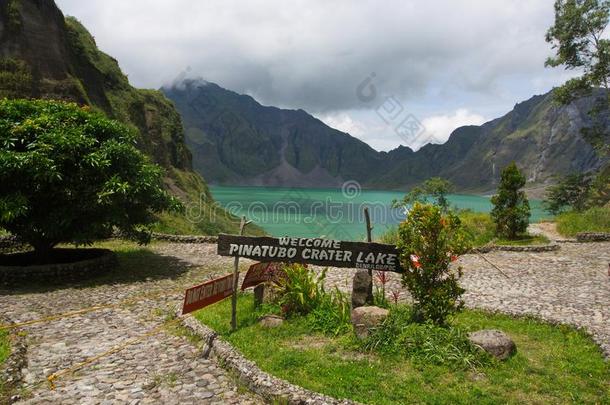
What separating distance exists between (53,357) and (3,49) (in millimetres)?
52150

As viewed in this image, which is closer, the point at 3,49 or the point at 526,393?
the point at 526,393

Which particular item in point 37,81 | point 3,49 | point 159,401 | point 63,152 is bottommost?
point 159,401

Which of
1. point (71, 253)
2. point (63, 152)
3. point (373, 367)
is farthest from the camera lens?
point (71, 253)

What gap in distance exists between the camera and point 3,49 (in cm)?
4784

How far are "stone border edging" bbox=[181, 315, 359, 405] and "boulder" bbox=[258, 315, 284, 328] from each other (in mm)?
1193

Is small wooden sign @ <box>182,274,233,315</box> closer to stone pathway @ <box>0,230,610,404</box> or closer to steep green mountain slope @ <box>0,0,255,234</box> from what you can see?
stone pathway @ <box>0,230,610,404</box>

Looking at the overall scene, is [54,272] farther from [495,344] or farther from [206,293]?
[495,344]

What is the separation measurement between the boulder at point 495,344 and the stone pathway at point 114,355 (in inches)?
169

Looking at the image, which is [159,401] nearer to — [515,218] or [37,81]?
[515,218]

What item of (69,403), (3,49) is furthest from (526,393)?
(3,49)

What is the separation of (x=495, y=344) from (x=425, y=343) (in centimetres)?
127

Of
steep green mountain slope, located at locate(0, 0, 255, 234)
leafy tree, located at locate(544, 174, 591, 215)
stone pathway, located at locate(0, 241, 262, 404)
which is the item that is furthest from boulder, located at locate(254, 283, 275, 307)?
leafy tree, located at locate(544, 174, 591, 215)

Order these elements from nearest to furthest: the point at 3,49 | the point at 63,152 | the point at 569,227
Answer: the point at 63,152
the point at 569,227
the point at 3,49

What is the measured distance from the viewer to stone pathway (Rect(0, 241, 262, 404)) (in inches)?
283
